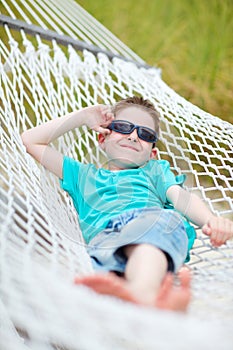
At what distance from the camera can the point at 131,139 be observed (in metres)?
1.30

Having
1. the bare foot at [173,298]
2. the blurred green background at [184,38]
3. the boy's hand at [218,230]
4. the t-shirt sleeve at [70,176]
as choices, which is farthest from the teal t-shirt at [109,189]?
the blurred green background at [184,38]

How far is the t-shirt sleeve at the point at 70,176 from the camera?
1338 mm

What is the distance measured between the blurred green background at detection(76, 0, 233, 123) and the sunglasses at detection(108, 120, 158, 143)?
1.97 m

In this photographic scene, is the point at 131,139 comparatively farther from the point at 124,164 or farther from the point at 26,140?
the point at 26,140

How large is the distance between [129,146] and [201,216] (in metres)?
0.23

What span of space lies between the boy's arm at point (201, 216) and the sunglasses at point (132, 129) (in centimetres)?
12

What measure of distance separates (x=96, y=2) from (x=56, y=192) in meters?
2.57

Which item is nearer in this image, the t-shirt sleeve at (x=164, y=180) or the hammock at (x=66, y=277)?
the hammock at (x=66, y=277)

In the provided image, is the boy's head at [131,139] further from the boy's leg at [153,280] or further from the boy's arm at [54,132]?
the boy's leg at [153,280]

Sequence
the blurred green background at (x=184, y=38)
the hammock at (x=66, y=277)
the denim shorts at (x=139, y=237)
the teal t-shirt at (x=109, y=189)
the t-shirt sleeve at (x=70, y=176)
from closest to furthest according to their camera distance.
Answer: the hammock at (x=66, y=277), the denim shorts at (x=139, y=237), the teal t-shirt at (x=109, y=189), the t-shirt sleeve at (x=70, y=176), the blurred green background at (x=184, y=38)

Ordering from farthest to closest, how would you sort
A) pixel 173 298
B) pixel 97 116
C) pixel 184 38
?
pixel 184 38, pixel 97 116, pixel 173 298

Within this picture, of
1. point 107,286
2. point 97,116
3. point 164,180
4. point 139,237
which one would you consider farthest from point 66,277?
point 97,116

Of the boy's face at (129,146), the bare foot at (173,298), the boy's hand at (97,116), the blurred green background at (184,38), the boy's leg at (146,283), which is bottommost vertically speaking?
the bare foot at (173,298)

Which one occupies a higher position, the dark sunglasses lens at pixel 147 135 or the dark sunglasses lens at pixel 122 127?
the dark sunglasses lens at pixel 122 127
